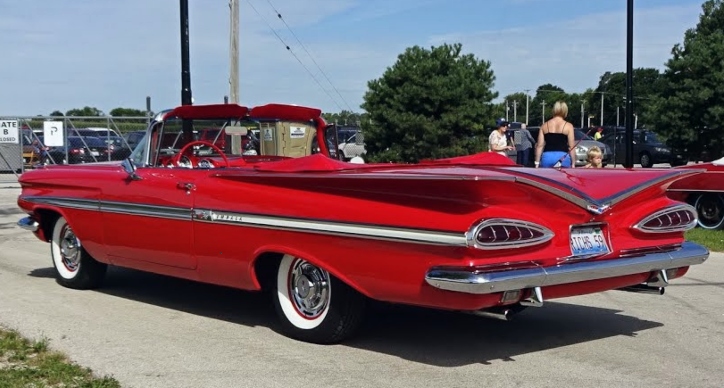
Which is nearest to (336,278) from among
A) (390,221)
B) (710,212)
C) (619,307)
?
(390,221)

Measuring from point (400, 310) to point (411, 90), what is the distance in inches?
463

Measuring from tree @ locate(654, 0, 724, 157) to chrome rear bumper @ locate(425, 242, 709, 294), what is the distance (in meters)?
14.5

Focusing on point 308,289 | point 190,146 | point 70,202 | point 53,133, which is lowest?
point 308,289

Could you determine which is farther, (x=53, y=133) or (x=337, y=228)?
(x=53, y=133)

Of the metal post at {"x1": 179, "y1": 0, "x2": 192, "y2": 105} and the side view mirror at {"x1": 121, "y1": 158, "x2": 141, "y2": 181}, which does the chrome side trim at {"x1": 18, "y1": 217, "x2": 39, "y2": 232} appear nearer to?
the side view mirror at {"x1": 121, "y1": 158, "x2": 141, "y2": 181}

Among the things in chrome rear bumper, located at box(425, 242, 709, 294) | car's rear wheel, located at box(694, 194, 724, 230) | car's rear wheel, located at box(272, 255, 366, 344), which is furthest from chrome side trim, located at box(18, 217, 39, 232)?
car's rear wheel, located at box(694, 194, 724, 230)

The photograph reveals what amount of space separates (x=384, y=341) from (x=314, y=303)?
21.8 inches

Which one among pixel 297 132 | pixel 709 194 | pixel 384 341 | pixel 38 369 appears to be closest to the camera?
pixel 38 369

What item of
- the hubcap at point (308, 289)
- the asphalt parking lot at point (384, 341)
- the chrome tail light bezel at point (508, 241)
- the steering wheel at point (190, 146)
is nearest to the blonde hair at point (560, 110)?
the asphalt parking lot at point (384, 341)

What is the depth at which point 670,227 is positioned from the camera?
6.00 metres

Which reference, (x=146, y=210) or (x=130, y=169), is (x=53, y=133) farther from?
(x=146, y=210)

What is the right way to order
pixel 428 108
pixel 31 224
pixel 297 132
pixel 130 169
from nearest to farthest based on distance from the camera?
pixel 130 169 → pixel 297 132 → pixel 31 224 → pixel 428 108

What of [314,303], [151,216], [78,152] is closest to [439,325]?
[314,303]

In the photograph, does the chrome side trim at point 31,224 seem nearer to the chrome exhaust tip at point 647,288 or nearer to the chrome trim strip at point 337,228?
the chrome trim strip at point 337,228
